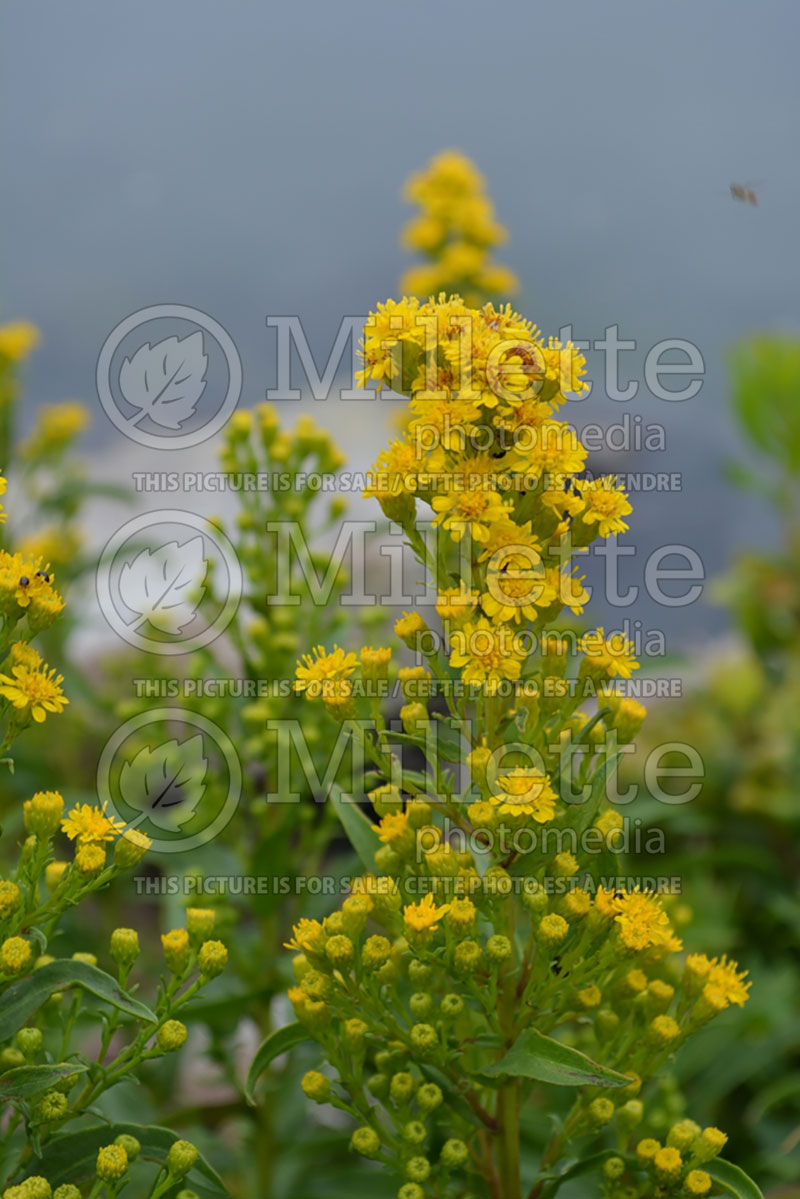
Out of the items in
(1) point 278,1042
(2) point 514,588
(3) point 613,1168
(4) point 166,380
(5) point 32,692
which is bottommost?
(3) point 613,1168

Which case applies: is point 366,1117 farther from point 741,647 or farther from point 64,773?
point 741,647

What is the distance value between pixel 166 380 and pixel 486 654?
1.95 m

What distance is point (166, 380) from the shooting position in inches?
113

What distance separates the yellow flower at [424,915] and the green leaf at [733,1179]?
43cm

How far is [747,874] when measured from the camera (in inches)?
127

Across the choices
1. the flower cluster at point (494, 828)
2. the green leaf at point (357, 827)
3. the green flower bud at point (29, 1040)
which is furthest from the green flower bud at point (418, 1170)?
the green flower bud at point (29, 1040)

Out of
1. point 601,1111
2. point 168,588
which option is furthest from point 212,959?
point 168,588

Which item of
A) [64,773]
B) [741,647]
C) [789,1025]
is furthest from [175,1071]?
[741,647]

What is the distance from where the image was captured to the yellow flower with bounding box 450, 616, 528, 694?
3.87 feet

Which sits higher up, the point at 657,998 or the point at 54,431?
the point at 54,431

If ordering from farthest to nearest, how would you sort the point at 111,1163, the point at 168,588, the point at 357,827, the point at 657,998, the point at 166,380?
the point at 166,380
the point at 168,588
the point at 357,827
the point at 657,998
the point at 111,1163

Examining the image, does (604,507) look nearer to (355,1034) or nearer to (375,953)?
(375,953)

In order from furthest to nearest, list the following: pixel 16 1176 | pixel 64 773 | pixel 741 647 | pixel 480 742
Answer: pixel 741 647, pixel 64 773, pixel 480 742, pixel 16 1176

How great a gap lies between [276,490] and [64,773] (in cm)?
147
